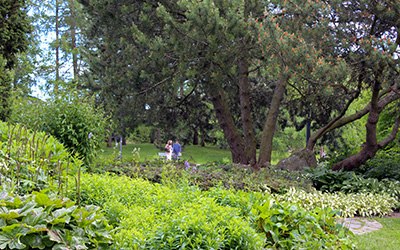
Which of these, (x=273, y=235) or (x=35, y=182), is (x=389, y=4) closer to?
(x=273, y=235)

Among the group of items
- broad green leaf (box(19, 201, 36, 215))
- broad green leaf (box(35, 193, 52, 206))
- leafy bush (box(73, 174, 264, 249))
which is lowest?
leafy bush (box(73, 174, 264, 249))

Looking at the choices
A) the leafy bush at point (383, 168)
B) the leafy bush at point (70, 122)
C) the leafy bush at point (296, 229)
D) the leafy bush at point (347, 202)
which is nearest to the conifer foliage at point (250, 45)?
the leafy bush at point (383, 168)

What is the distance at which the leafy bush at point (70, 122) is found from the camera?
5949 mm

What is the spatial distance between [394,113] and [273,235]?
932 centimetres

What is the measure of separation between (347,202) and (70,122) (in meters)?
5.48

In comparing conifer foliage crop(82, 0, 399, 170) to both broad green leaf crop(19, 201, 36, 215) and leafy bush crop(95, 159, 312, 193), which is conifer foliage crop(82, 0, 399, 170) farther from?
broad green leaf crop(19, 201, 36, 215)

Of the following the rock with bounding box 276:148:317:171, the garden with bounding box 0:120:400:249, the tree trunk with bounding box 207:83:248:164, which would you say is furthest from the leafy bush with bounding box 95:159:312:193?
the tree trunk with bounding box 207:83:248:164

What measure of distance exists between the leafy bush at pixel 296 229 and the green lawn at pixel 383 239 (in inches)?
24.4

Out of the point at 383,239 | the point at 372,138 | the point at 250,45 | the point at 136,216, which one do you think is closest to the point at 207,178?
the point at 383,239

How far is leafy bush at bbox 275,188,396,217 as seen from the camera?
571 cm

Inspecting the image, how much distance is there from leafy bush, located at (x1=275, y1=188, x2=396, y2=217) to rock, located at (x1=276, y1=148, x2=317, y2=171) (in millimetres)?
2860

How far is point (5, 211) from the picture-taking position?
7.07 ft

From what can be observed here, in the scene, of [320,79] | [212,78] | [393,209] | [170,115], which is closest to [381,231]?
[393,209]

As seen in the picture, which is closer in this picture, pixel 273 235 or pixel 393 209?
pixel 273 235
